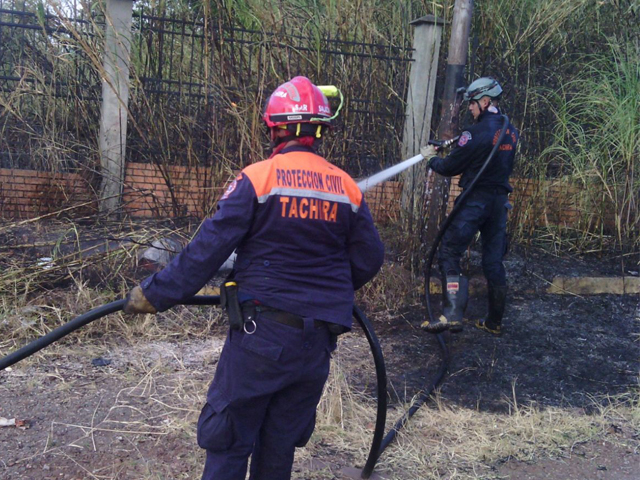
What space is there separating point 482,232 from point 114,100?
154 inches

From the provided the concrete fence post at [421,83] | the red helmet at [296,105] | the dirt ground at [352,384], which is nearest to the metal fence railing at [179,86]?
the concrete fence post at [421,83]

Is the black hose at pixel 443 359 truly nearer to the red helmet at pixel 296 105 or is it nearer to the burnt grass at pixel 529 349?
the burnt grass at pixel 529 349

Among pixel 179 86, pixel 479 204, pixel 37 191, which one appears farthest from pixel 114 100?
pixel 479 204

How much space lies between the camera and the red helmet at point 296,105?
268cm

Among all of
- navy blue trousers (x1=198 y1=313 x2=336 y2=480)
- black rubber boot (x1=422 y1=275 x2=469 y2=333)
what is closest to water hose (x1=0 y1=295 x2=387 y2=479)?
navy blue trousers (x1=198 y1=313 x2=336 y2=480)

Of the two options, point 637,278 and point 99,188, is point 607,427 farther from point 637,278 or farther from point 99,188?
point 99,188

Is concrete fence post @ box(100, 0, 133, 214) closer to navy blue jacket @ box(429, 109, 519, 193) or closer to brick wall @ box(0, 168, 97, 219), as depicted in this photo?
brick wall @ box(0, 168, 97, 219)

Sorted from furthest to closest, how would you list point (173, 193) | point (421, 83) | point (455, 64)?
point (421, 83)
point (173, 193)
point (455, 64)

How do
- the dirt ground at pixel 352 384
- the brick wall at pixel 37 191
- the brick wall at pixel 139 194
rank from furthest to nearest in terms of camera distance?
the brick wall at pixel 37 191, the brick wall at pixel 139 194, the dirt ground at pixel 352 384

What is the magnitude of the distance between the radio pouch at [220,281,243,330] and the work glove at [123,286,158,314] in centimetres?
28

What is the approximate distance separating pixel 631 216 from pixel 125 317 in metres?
5.61

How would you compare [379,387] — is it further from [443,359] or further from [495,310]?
[495,310]

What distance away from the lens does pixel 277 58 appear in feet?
22.0

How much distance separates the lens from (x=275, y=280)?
266 centimetres
